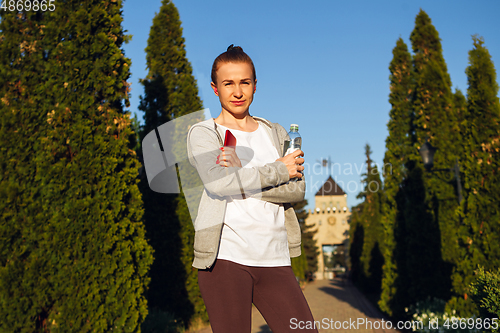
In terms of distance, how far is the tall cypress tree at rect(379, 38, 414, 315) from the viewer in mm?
10812

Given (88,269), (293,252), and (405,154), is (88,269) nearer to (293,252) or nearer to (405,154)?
(293,252)

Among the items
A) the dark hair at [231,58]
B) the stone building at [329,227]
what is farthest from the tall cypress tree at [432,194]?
the stone building at [329,227]

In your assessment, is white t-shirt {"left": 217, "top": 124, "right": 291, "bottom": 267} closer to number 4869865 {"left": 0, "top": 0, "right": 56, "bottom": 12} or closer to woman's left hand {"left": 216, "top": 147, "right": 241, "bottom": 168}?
woman's left hand {"left": 216, "top": 147, "right": 241, "bottom": 168}

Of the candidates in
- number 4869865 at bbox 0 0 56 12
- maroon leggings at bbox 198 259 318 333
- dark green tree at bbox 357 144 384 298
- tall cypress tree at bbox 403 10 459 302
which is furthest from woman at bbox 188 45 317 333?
dark green tree at bbox 357 144 384 298

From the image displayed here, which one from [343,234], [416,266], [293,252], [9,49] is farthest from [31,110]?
→ [343,234]

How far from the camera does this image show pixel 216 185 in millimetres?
1912

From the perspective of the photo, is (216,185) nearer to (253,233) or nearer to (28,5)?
(253,233)

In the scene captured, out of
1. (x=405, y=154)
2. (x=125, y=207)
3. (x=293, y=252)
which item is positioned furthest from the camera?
(x=405, y=154)

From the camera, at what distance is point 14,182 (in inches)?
191

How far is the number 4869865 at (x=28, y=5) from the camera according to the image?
5.50m

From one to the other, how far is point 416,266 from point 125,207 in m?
7.87

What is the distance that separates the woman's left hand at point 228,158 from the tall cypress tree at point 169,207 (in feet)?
24.7

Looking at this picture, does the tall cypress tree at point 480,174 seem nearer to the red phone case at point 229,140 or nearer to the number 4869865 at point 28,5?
the red phone case at point 229,140

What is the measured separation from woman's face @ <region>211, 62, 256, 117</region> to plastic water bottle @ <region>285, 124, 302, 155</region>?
30 cm
